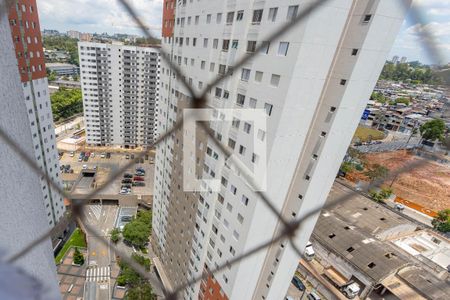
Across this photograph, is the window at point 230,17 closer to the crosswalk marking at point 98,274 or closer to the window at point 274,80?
the window at point 274,80

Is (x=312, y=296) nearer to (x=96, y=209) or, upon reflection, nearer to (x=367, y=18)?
(x=367, y=18)

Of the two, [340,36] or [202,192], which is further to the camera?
[202,192]

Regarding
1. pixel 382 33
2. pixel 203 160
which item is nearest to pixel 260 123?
pixel 382 33

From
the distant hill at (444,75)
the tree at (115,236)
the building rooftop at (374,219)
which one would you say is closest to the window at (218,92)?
the distant hill at (444,75)

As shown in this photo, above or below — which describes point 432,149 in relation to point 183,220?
above

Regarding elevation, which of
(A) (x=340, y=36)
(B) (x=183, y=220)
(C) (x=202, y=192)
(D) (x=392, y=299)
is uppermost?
(A) (x=340, y=36)

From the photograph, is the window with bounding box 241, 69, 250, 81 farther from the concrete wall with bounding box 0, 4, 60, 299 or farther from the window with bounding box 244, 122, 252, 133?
the concrete wall with bounding box 0, 4, 60, 299

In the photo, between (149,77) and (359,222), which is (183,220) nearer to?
(359,222)

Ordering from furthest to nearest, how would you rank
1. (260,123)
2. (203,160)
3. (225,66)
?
(203,160)
(225,66)
(260,123)

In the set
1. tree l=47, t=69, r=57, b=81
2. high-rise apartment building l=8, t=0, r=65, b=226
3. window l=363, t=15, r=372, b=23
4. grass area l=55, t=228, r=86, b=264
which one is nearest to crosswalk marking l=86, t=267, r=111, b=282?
grass area l=55, t=228, r=86, b=264
